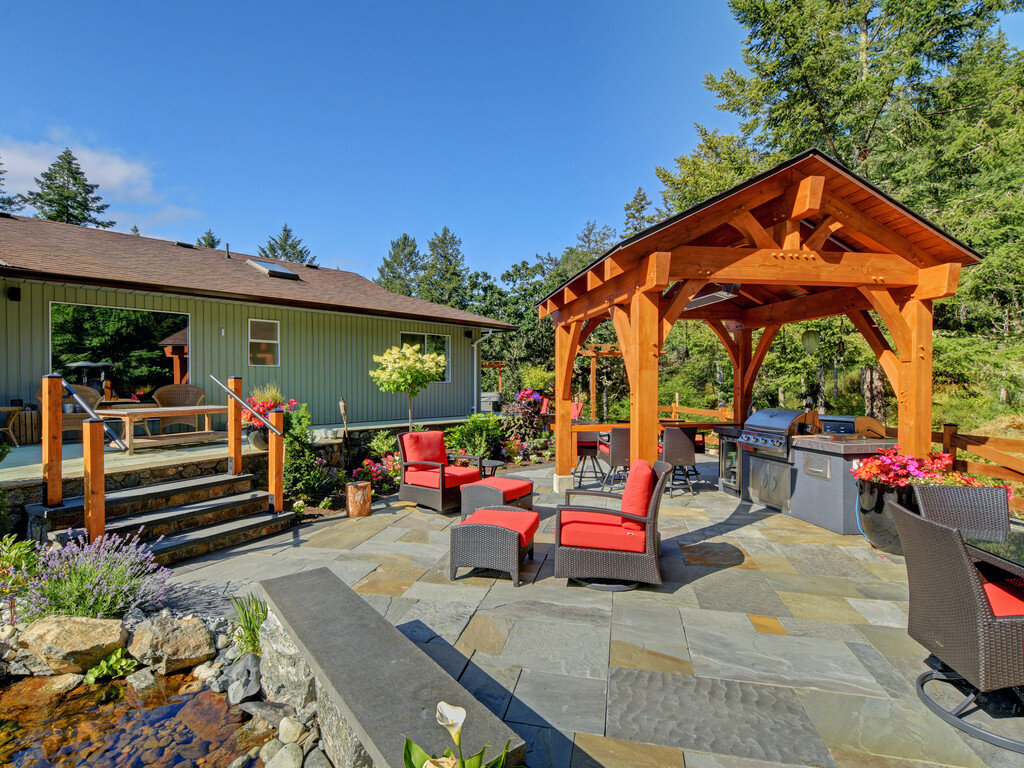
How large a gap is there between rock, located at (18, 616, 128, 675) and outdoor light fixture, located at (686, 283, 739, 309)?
6.70 meters

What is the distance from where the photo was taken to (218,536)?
505 centimetres

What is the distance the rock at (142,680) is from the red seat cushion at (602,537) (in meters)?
2.72

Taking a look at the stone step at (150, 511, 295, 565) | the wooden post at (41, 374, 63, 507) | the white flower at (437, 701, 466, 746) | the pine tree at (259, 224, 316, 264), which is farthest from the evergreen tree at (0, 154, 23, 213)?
the white flower at (437, 701, 466, 746)

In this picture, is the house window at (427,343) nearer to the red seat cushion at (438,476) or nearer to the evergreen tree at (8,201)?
the red seat cushion at (438,476)

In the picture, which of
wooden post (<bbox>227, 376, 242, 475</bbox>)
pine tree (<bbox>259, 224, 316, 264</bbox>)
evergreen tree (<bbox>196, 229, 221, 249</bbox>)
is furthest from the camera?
pine tree (<bbox>259, 224, 316, 264</bbox>)

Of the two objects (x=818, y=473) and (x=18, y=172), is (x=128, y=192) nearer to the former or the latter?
(x=18, y=172)

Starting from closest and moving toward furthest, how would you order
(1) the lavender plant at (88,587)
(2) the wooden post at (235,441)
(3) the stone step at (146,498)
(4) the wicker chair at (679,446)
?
(1) the lavender plant at (88,587) → (3) the stone step at (146,498) → (2) the wooden post at (235,441) → (4) the wicker chair at (679,446)

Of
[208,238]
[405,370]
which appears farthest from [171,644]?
[208,238]

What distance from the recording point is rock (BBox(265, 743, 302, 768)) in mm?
2223

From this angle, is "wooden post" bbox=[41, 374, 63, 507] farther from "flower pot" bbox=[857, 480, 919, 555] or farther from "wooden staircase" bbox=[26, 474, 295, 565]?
"flower pot" bbox=[857, 480, 919, 555]

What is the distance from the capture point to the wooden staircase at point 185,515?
182 inches

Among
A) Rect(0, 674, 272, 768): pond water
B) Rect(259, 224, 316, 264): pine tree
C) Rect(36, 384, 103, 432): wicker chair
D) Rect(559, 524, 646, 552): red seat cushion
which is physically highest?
Rect(259, 224, 316, 264): pine tree

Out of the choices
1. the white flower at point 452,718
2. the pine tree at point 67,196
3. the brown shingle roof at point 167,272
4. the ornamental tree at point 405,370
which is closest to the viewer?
the white flower at point 452,718

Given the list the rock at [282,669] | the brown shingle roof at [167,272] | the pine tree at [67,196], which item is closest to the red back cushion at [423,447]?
the rock at [282,669]
